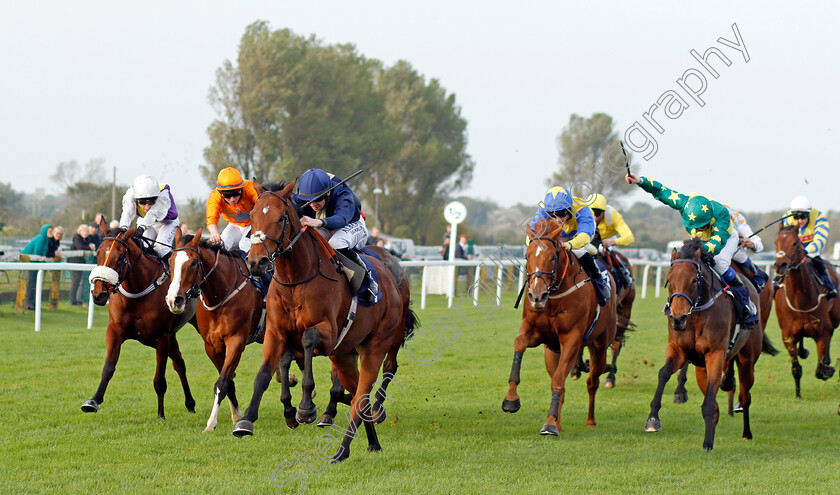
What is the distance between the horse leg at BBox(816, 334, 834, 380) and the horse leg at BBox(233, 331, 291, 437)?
Answer: 19.9 ft

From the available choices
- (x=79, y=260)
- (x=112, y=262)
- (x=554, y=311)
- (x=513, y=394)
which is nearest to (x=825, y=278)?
(x=554, y=311)

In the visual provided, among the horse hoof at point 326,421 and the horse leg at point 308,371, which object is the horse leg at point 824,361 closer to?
the horse hoof at point 326,421

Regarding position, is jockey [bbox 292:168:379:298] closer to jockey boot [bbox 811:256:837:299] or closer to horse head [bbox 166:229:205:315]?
horse head [bbox 166:229:205:315]

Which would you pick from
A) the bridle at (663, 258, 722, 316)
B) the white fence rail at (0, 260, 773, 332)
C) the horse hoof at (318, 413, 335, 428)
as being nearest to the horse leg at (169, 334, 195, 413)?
the horse hoof at (318, 413, 335, 428)

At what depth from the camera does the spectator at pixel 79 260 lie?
1264cm

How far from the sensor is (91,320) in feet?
37.0

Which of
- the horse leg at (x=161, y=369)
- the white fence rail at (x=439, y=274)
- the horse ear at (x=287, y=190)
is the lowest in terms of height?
the horse leg at (x=161, y=369)

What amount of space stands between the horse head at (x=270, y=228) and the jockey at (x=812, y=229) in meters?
6.39

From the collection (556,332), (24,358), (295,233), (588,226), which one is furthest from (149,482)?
(24,358)

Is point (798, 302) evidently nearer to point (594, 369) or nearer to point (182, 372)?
point (594, 369)

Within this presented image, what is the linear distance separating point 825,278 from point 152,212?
6.89 metres

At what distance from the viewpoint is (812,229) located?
928 cm

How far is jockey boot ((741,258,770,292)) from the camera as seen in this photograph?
7.93m

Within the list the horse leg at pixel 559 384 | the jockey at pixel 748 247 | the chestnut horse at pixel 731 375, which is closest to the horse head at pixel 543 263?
the horse leg at pixel 559 384
